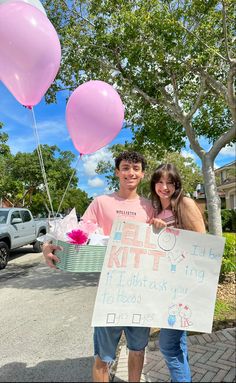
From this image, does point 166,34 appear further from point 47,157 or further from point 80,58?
point 47,157

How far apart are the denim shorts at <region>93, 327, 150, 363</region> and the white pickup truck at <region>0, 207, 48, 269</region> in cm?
737

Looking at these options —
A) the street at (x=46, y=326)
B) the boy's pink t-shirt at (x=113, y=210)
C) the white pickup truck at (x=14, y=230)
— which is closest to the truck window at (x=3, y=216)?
the white pickup truck at (x=14, y=230)

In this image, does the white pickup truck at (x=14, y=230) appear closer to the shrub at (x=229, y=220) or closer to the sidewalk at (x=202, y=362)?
the sidewalk at (x=202, y=362)

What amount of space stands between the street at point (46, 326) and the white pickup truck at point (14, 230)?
2.88 feet

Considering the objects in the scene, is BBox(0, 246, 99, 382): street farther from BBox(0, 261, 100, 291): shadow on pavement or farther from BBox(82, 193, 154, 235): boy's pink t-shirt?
BBox(82, 193, 154, 235): boy's pink t-shirt

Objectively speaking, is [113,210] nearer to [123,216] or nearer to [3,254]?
[123,216]

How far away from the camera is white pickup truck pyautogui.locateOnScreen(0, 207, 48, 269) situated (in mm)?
9312

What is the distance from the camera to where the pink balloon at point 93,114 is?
3111mm

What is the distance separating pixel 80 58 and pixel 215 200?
164 inches

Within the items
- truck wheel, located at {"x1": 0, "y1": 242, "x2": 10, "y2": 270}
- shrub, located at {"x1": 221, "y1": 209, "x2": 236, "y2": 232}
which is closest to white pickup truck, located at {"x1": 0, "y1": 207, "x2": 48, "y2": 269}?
truck wheel, located at {"x1": 0, "y1": 242, "x2": 10, "y2": 270}

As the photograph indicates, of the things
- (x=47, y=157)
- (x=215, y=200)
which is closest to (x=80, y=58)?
(x=215, y=200)

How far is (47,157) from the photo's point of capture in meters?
24.2

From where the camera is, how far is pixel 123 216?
237 centimetres

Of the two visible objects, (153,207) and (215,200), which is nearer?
(153,207)
